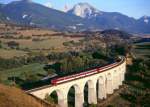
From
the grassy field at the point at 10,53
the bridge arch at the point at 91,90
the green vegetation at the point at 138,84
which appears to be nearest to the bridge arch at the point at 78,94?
the bridge arch at the point at 91,90

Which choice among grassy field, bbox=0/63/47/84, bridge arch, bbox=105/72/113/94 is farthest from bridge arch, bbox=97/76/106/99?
grassy field, bbox=0/63/47/84

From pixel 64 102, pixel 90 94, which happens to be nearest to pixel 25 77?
pixel 90 94

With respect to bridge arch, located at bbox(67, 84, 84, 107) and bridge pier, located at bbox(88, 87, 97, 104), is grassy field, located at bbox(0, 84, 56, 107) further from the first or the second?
bridge pier, located at bbox(88, 87, 97, 104)

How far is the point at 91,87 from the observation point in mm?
67938

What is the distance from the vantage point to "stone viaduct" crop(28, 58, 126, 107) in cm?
5398

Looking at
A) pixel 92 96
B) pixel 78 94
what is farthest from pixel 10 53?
pixel 78 94

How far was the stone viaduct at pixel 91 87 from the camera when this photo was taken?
177 feet

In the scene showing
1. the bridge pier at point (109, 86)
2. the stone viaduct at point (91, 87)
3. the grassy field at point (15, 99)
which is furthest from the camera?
the bridge pier at point (109, 86)

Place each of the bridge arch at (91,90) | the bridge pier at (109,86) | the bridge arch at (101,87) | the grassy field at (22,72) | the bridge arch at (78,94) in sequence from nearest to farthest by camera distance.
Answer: the bridge arch at (78,94)
the bridge arch at (91,90)
the bridge arch at (101,87)
the bridge pier at (109,86)
the grassy field at (22,72)

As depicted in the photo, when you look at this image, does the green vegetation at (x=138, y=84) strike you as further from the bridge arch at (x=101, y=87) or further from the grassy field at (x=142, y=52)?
the grassy field at (x=142, y=52)

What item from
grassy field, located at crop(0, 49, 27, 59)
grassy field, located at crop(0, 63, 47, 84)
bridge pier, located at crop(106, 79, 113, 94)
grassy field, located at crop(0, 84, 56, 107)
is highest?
grassy field, located at crop(0, 84, 56, 107)

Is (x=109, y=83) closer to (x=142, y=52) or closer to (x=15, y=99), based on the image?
(x=15, y=99)

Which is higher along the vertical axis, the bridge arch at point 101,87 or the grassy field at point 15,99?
the grassy field at point 15,99

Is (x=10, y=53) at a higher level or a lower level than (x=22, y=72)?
higher
